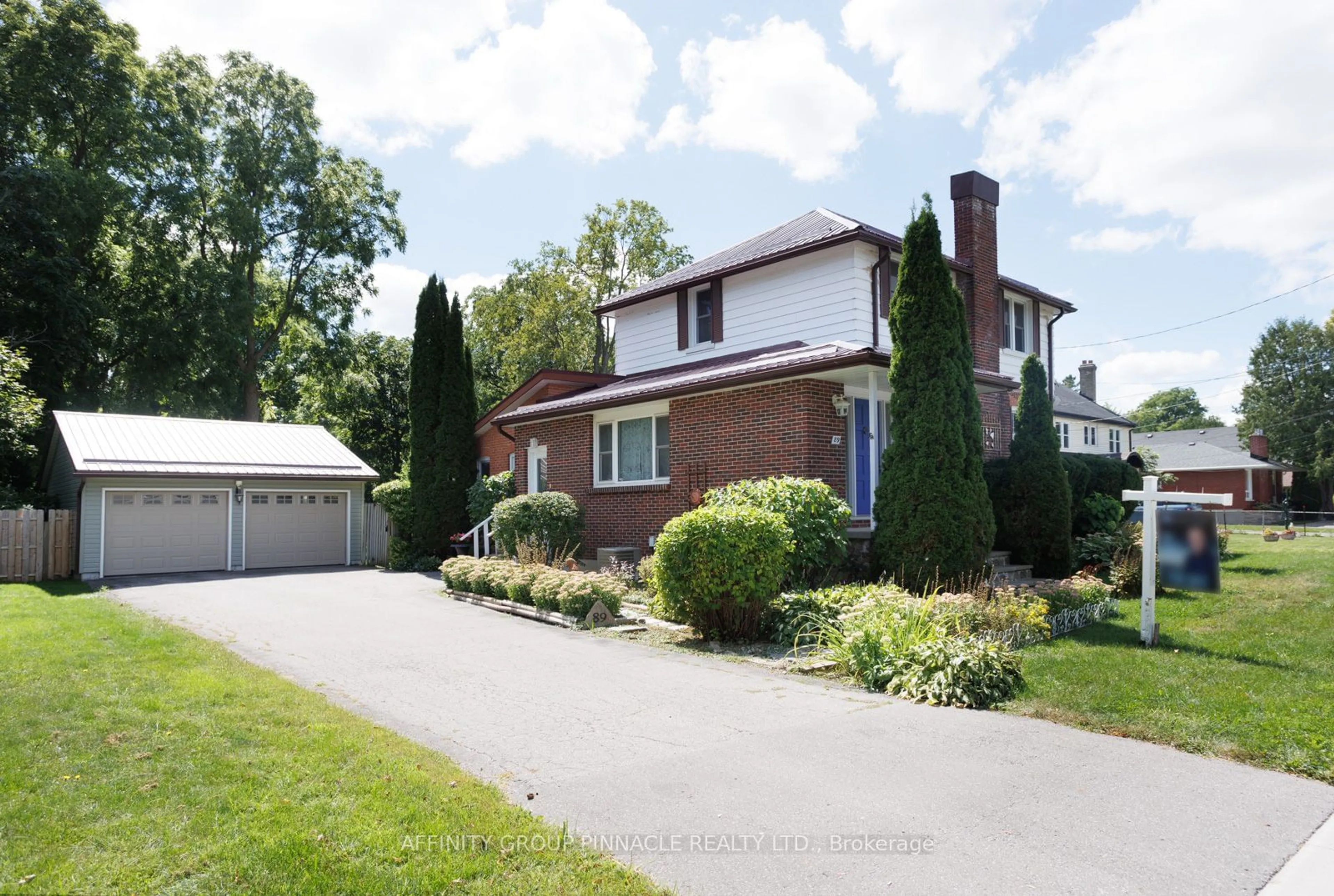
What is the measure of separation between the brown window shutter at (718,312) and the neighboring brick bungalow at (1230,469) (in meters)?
33.5

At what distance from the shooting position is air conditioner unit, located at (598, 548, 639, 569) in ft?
48.5

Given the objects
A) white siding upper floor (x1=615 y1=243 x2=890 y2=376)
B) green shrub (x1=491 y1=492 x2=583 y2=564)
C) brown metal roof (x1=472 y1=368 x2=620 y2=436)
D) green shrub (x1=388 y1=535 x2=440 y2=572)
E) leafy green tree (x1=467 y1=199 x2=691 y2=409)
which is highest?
leafy green tree (x1=467 y1=199 x2=691 y2=409)

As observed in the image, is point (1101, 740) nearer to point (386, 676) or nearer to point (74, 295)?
point (386, 676)

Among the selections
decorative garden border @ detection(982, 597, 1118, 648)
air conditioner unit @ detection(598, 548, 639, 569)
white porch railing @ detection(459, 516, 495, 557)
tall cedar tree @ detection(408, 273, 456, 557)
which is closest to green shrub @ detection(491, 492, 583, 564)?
air conditioner unit @ detection(598, 548, 639, 569)

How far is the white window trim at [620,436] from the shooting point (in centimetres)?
1519

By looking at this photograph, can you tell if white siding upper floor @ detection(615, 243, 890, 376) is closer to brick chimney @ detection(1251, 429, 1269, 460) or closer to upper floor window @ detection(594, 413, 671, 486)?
upper floor window @ detection(594, 413, 671, 486)

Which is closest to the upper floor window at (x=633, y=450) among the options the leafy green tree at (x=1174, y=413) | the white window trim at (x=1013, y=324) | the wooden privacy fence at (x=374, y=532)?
the wooden privacy fence at (x=374, y=532)

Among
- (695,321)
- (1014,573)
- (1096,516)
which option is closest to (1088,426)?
(1096,516)

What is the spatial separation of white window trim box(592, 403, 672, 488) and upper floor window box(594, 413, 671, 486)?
0.01 metres

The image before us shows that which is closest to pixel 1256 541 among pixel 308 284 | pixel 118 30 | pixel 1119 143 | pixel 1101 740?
pixel 1119 143

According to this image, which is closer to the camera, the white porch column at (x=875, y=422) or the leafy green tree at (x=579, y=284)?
the white porch column at (x=875, y=422)

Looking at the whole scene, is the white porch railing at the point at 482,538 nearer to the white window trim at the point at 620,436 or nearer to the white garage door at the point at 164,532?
the white window trim at the point at 620,436

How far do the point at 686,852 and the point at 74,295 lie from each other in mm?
30231

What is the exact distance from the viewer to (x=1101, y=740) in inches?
225
